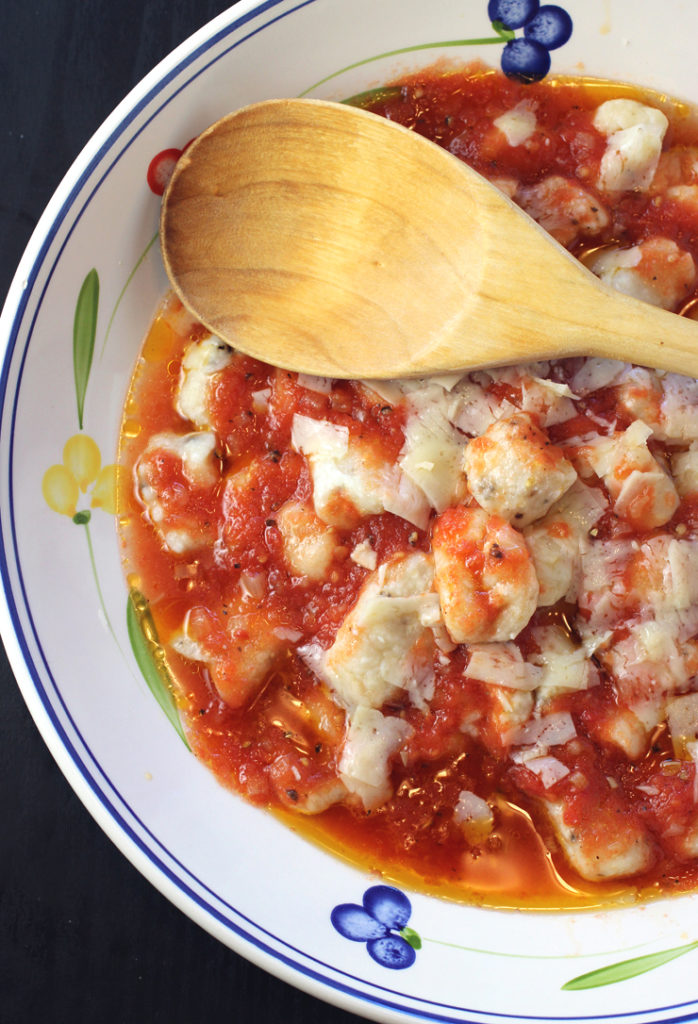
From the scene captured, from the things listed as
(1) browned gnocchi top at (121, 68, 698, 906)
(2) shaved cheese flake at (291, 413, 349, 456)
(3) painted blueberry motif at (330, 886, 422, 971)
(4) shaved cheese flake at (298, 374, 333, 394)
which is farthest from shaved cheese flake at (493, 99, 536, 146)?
(3) painted blueberry motif at (330, 886, 422, 971)

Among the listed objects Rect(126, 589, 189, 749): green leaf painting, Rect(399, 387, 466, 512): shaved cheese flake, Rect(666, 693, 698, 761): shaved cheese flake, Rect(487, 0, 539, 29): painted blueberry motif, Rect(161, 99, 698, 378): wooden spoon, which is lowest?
Rect(666, 693, 698, 761): shaved cheese flake

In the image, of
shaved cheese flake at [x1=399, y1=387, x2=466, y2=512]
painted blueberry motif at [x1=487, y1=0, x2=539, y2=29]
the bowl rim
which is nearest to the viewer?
the bowl rim

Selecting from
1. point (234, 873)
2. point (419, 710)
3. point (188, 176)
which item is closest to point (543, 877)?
point (419, 710)

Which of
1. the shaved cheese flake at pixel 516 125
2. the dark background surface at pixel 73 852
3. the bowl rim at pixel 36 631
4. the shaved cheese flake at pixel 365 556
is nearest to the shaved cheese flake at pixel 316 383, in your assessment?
the shaved cheese flake at pixel 365 556

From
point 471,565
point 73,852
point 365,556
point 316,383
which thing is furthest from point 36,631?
point 471,565

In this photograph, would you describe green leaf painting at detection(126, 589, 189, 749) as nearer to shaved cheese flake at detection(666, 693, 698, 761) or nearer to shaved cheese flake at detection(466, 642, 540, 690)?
shaved cheese flake at detection(466, 642, 540, 690)
